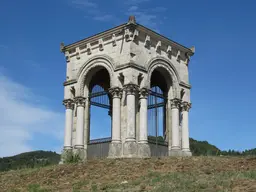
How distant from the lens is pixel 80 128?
22453mm

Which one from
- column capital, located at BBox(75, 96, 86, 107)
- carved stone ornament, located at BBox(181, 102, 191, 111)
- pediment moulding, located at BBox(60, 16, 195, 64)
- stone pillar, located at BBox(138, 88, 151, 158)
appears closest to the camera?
stone pillar, located at BBox(138, 88, 151, 158)

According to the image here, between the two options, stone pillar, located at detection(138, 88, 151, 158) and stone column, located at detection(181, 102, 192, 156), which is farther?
stone column, located at detection(181, 102, 192, 156)

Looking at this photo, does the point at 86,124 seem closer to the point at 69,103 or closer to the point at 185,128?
the point at 69,103

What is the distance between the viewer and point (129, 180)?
45.1 feet

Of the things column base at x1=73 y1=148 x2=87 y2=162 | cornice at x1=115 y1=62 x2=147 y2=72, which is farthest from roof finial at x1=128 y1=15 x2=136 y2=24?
column base at x1=73 y1=148 x2=87 y2=162

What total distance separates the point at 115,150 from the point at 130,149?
82 cm

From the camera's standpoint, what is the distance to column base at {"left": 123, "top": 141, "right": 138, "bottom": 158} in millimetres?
19906

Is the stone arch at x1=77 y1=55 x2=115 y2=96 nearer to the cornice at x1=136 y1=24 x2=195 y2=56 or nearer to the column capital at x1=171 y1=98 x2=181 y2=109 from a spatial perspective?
the cornice at x1=136 y1=24 x2=195 y2=56

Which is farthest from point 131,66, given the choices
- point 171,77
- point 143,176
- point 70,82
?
point 143,176

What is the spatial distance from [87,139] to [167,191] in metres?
11.8

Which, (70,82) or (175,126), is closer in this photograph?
(175,126)

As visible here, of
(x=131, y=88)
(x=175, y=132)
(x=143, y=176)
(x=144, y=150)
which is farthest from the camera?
(x=175, y=132)

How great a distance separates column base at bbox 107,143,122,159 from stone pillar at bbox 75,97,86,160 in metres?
2.07

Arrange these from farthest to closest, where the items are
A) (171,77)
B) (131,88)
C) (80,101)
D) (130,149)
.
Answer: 1. (171,77)
2. (80,101)
3. (131,88)
4. (130,149)
